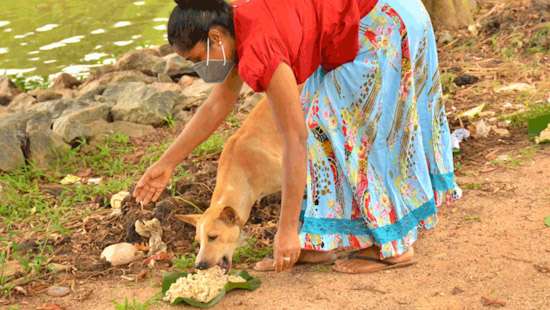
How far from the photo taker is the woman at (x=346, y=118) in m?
3.71

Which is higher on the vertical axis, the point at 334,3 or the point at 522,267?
the point at 334,3

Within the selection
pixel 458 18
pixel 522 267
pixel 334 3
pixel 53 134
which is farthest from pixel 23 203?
pixel 458 18

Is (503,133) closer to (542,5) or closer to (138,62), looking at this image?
(542,5)

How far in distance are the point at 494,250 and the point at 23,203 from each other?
3204 mm

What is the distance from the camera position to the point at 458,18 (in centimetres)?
845

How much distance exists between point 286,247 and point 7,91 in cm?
658

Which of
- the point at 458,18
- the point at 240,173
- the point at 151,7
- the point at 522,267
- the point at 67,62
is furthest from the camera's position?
the point at 151,7

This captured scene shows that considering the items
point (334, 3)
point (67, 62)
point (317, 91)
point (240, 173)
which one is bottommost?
point (67, 62)

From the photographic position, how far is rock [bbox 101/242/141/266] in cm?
474

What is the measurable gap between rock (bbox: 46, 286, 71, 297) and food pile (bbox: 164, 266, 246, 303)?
24.7 inches

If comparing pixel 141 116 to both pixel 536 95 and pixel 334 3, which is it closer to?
pixel 536 95

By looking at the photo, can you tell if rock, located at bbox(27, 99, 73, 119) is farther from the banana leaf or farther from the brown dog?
the banana leaf

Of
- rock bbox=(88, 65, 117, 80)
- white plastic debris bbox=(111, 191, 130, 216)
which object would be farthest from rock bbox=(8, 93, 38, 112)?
white plastic debris bbox=(111, 191, 130, 216)

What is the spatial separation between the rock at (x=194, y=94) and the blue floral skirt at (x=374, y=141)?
348 centimetres
